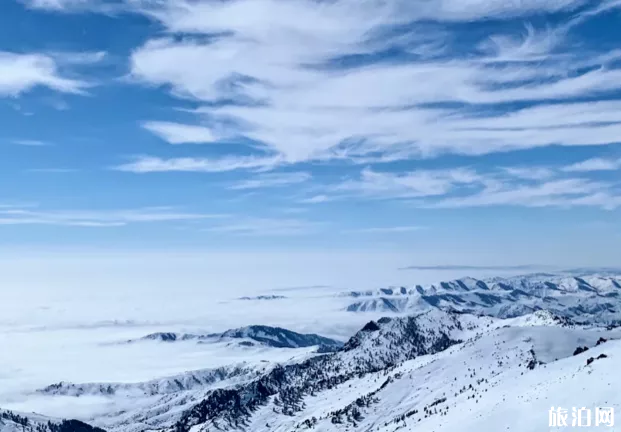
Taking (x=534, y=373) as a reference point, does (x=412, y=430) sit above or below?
below

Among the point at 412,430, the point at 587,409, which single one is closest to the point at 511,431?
the point at 587,409

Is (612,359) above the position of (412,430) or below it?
above

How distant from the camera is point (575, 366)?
484ft

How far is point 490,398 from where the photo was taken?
14850cm

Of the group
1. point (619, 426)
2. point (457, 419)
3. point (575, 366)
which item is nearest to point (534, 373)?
point (575, 366)

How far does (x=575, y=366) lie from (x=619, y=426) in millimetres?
73747

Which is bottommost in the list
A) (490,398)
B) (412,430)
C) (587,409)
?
(412,430)

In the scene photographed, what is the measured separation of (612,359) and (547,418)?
30.0 m

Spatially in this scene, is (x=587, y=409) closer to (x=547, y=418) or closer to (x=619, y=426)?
(x=547, y=418)

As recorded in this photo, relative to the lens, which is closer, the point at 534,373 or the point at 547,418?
the point at 547,418

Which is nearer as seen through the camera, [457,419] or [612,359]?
[612,359]

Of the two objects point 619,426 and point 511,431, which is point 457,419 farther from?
point 619,426

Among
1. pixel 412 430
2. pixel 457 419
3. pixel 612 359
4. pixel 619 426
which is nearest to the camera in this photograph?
pixel 619 426

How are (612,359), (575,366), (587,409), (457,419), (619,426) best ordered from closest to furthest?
(619,426) < (587,409) < (612,359) < (457,419) < (575,366)
